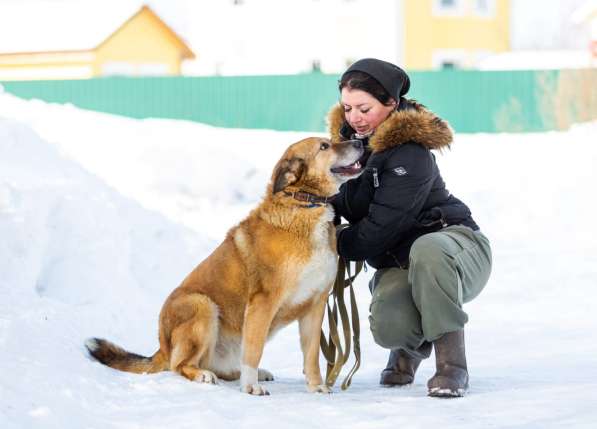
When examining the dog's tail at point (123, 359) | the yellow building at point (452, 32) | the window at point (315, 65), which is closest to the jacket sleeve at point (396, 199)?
the dog's tail at point (123, 359)

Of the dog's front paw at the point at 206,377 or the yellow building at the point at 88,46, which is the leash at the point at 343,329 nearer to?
the dog's front paw at the point at 206,377

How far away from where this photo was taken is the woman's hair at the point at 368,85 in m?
4.70

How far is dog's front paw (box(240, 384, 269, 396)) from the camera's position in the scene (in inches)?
177

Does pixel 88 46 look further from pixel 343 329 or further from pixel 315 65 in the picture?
pixel 343 329

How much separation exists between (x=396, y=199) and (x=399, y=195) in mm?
23

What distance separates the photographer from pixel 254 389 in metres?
4.52

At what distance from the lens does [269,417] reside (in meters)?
3.85

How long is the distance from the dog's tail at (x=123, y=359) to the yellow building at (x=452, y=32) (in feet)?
71.9

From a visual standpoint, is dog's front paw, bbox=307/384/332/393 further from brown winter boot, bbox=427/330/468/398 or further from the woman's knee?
brown winter boot, bbox=427/330/468/398

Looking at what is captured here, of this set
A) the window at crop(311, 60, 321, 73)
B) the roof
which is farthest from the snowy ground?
the roof

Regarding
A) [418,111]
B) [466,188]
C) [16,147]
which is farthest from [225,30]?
[418,111]

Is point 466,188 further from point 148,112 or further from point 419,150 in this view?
point 148,112

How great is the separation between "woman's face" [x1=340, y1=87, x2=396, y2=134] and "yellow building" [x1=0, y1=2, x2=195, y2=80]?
24422mm

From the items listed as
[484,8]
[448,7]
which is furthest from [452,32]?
[484,8]
